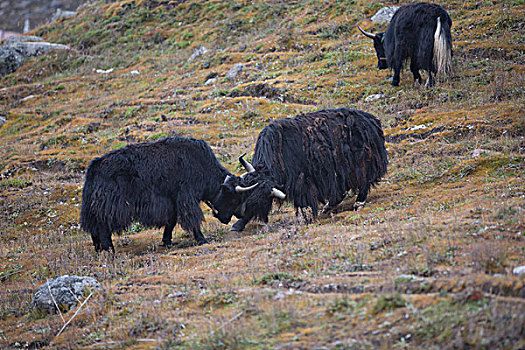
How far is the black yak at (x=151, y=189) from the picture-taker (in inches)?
348

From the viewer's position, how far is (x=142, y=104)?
877 inches

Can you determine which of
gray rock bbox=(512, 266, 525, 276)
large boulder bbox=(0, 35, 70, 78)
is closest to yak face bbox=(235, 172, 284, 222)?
gray rock bbox=(512, 266, 525, 276)

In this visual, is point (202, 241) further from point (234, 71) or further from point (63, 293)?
point (234, 71)

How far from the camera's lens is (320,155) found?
385 inches

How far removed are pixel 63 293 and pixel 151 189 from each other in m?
3.14

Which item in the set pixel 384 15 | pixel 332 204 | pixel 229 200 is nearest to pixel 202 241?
pixel 229 200

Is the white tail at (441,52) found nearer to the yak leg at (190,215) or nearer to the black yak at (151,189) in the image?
the black yak at (151,189)

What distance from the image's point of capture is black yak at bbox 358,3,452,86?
14.4 metres

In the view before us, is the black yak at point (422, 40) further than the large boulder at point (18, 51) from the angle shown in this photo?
No

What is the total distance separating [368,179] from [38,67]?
30.3 m

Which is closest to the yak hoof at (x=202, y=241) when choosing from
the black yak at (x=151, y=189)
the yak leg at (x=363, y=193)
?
the black yak at (x=151, y=189)

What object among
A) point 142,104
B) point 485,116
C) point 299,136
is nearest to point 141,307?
point 299,136

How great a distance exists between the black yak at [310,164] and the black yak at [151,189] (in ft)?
1.38

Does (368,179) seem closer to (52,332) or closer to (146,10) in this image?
(52,332)
